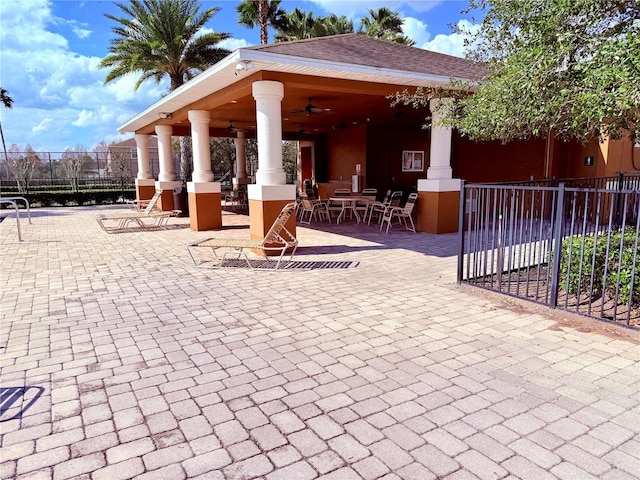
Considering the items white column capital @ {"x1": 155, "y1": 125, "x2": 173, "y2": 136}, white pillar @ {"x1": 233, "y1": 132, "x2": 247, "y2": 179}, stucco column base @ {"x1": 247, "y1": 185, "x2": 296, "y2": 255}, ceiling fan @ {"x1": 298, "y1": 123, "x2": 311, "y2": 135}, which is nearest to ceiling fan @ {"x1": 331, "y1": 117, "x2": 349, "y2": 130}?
ceiling fan @ {"x1": 298, "y1": 123, "x2": 311, "y2": 135}

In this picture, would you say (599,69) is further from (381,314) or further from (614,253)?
(381,314)

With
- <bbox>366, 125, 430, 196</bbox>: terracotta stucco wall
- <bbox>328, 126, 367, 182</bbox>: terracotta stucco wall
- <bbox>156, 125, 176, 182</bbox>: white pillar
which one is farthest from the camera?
<bbox>328, 126, 367, 182</bbox>: terracotta stucco wall

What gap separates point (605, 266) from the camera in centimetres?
389

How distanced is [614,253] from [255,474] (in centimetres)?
410

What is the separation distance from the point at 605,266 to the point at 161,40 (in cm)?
1656

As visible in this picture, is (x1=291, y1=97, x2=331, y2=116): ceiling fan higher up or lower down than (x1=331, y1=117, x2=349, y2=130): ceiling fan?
lower down

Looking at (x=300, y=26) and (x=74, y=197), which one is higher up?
(x=300, y=26)

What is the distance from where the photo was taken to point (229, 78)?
7.92 meters

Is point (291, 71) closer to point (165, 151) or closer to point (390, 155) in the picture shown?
point (165, 151)

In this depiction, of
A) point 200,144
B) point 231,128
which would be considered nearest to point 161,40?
point 231,128

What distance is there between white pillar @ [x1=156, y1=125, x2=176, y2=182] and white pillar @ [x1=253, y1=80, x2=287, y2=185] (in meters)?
7.68

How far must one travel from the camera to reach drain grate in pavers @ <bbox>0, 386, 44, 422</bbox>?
2701mm

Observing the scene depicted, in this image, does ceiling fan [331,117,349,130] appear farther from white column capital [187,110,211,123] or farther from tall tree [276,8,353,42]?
tall tree [276,8,353,42]

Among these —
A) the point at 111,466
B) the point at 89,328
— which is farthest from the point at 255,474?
the point at 89,328
